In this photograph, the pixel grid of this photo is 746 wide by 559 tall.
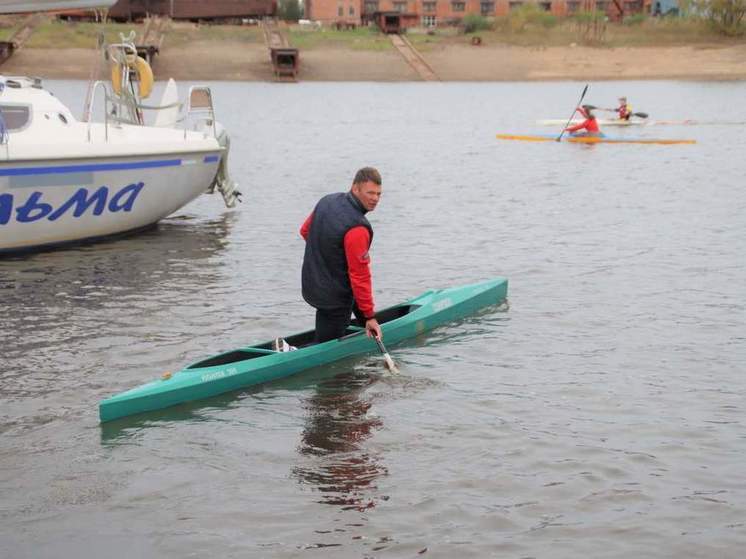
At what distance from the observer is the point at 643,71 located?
77.5 metres

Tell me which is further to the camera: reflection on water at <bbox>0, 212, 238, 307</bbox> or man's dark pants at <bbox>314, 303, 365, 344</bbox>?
reflection on water at <bbox>0, 212, 238, 307</bbox>

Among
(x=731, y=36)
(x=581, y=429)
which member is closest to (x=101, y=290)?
(x=581, y=429)

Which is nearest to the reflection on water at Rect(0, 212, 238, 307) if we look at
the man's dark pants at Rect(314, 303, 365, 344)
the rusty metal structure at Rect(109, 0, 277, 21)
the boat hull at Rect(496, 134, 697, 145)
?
the man's dark pants at Rect(314, 303, 365, 344)

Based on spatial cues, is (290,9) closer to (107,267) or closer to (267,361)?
(107,267)

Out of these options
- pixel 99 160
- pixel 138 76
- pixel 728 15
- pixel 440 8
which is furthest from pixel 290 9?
pixel 99 160

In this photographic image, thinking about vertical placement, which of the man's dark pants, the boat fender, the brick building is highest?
the brick building

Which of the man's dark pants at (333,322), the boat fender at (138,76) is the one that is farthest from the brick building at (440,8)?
the man's dark pants at (333,322)

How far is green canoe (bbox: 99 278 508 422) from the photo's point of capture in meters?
8.96

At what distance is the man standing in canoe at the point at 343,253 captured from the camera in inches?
366

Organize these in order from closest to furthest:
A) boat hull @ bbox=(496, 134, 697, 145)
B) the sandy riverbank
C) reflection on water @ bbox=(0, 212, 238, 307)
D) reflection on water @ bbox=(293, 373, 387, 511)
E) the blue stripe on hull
Result: reflection on water @ bbox=(293, 373, 387, 511) → reflection on water @ bbox=(0, 212, 238, 307) → the blue stripe on hull → boat hull @ bbox=(496, 134, 697, 145) → the sandy riverbank

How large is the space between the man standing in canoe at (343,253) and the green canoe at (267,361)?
0.42 m

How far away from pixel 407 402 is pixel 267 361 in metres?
1.30

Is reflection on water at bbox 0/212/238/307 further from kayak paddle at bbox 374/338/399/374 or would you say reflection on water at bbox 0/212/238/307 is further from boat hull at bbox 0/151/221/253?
kayak paddle at bbox 374/338/399/374

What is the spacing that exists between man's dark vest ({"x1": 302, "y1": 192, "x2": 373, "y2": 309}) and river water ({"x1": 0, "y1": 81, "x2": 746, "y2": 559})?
787 millimetres
